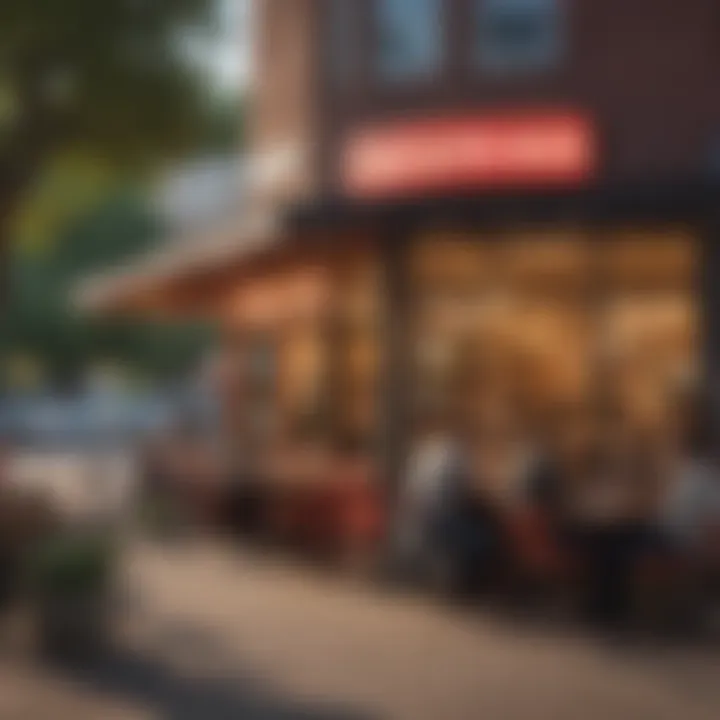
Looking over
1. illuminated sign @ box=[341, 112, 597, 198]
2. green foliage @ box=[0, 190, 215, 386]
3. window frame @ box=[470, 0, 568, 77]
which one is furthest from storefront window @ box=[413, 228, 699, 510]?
green foliage @ box=[0, 190, 215, 386]

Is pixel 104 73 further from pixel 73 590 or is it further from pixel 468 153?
pixel 73 590

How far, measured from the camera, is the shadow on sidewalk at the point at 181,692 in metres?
1.90

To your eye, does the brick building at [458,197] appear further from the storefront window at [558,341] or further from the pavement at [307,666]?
the pavement at [307,666]

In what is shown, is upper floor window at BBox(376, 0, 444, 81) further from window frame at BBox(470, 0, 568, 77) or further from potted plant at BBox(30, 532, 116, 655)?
potted plant at BBox(30, 532, 116, 655)

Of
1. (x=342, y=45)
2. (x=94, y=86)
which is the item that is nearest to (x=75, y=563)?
→ (x=94, y=86)

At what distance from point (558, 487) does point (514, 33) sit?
48cm

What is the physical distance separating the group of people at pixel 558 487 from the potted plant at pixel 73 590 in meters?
0.31

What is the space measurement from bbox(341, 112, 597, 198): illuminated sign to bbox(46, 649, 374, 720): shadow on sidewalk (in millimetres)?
553

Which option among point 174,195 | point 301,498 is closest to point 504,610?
point 301,498

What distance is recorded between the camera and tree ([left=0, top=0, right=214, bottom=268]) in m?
1.70

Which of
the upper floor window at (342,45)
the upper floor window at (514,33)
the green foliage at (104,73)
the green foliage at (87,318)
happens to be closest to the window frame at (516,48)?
the upper floor window at (514,33)

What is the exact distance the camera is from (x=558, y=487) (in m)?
1.83

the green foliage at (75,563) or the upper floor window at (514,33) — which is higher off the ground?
the upper floor window at (514,33)

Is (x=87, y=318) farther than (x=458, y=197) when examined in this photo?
No
